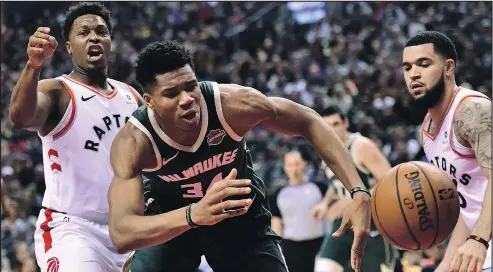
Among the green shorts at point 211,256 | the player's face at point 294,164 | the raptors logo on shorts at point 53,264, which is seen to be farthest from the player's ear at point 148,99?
the player's face at point 294,164

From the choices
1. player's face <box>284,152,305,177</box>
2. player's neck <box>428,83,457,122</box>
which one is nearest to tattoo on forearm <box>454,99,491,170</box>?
player's neck <box>428,83,457,122</box>

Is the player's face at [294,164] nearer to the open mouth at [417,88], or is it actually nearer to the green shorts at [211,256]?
the open mouth at [417,88]

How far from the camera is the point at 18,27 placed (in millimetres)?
17719

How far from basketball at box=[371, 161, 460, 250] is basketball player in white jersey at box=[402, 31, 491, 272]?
304 millimetres

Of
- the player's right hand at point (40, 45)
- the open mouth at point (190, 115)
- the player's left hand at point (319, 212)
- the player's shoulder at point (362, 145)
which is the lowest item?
the player's left hand at point (319, 212)

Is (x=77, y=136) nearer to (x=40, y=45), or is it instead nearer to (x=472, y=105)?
(x=40, y=45)

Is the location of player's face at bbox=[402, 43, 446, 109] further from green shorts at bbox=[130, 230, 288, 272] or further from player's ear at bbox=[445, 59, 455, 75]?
green shorts at bbox=[130, 230, 288, 272]

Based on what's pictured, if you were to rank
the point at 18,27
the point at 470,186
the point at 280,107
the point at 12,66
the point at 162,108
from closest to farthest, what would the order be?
the point at 162,108 < the point at 280,107 < the point at 470,186 < the point at 12,66 < the point at 18,27

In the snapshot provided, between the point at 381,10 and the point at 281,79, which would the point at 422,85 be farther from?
the point at 381,10

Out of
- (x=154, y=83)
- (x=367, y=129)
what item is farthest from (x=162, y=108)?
(x=367, y=129)

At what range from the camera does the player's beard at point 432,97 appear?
4453mm

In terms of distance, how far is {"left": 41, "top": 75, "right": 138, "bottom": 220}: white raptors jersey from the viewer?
4.42m

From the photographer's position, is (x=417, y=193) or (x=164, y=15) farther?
(x=164, y=15)

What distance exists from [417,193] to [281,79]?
12.8 metres
